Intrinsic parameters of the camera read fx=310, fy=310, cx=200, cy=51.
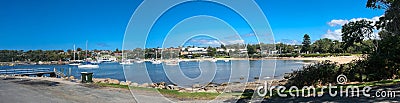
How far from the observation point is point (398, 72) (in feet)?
53.9

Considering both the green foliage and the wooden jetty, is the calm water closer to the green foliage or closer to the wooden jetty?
the green foliage

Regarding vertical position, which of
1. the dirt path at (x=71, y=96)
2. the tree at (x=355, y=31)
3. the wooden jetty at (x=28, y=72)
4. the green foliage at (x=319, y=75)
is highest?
the tree at (x=355, y=31)

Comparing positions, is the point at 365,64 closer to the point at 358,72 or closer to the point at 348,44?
the point at 358,72

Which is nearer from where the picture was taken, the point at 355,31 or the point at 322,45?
the point at 355,31

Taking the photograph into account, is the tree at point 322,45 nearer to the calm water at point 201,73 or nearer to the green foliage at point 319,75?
the calm water at point 201,73

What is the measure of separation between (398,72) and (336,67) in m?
3.02

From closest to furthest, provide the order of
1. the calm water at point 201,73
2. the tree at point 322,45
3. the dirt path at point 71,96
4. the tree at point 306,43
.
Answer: the dirt path at point 71,96 < the calm water at point 201,73 < the tree at point 322,45 < the tree at point 306,43

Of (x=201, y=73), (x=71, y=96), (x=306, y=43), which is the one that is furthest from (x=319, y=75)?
(x=306, y=43)

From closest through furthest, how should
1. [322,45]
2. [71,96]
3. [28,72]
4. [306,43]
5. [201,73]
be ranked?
[71,96], [201,73], [28,72], [322,45], [306,43]

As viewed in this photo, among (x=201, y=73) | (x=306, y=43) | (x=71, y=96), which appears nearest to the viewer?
(x=71, y=96)

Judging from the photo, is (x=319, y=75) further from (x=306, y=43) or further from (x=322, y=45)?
(x=306, y=43)

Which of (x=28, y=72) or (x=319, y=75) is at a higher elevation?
(x=319, y=75)

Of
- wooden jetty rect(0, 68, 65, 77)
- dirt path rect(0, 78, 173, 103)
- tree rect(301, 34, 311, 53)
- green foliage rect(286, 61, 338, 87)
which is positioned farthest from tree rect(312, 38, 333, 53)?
dirt path rect(0, 78, 173, 103)

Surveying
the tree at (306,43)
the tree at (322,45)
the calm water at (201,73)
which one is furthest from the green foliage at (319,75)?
the tree at (306,43)
